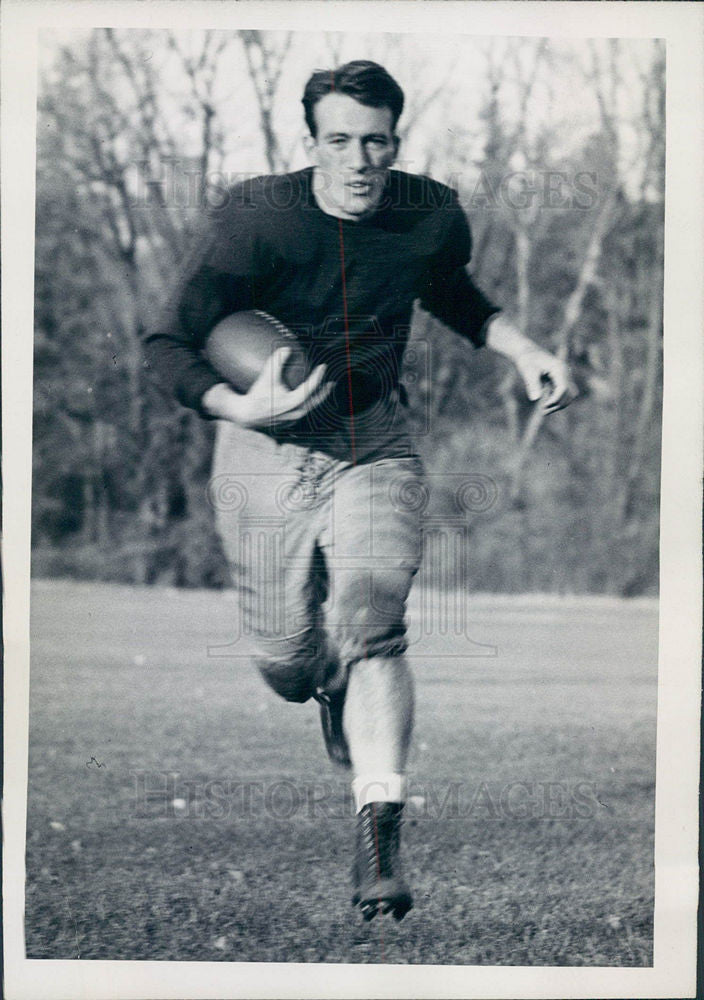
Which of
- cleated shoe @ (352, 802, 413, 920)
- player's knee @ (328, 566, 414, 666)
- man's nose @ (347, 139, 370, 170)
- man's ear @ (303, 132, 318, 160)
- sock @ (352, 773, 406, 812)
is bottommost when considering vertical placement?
cleated shoe @ (352, 802, 413, 920)

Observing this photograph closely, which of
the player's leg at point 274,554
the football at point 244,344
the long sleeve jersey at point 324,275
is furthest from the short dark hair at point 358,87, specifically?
the player's leg at point 274,554

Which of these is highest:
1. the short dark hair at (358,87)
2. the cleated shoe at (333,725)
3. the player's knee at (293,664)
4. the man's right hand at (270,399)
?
the short dark hair at (358,87)

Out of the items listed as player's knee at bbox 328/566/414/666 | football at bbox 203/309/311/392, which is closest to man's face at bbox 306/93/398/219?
football at bbox 203/309/311/392

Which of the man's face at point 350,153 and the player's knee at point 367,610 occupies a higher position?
the man's face at point 350,153

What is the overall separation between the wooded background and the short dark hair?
0.02 m

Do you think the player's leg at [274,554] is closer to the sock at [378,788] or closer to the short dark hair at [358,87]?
the sock at [378,788]

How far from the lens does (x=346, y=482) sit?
10.2 feet

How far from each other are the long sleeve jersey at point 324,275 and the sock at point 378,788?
0.92m

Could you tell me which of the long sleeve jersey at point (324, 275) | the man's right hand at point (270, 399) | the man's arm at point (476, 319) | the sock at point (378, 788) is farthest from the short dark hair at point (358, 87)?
the sock at point (378, 788)

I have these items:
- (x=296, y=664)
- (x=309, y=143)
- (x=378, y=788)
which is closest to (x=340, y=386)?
(x=309, y=143)

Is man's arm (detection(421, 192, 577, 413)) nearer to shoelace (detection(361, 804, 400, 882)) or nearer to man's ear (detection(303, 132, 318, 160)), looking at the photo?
man's ear (detection(303, 132, 318, 160))

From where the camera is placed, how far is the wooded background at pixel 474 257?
3.10 meters

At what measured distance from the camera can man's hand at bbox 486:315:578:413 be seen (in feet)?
10.3

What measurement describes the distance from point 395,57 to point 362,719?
5.38ft
